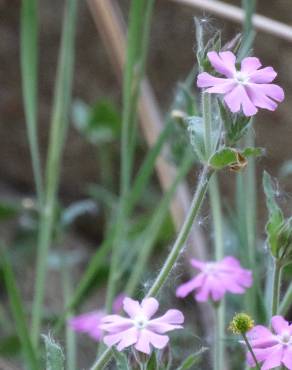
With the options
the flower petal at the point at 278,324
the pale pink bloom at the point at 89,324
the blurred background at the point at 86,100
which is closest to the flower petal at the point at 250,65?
the flower petal at the point at 278,324

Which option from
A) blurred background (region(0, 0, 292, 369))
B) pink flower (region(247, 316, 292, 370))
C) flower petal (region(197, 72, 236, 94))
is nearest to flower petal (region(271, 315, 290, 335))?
pink flower (region(247, 316, 292, 370))

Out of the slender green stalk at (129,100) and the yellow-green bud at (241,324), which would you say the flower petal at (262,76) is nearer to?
the yellow-green bud at (241,324)

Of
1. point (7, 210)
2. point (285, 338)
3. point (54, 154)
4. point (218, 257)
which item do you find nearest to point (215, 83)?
point (285, 338)

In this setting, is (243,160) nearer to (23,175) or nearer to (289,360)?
(289,360)

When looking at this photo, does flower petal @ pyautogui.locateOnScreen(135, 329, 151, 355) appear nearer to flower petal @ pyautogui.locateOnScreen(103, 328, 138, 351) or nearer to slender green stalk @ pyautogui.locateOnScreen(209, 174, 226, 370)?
flower petal @ pyautogui.locateOnScreen(103, 328, 138, 351)

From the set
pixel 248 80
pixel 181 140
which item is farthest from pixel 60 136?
pixel 248 80

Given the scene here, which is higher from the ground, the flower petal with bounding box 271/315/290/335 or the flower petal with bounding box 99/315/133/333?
the flower petal with bounding box 99/315/133/333

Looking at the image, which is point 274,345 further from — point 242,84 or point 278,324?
point 242,84
